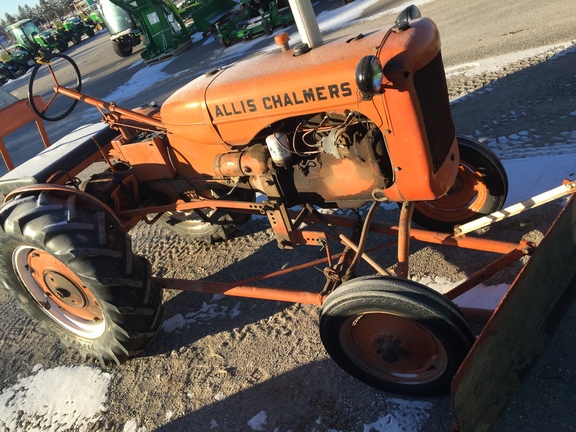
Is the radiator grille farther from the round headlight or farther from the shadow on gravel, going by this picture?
the shadow on gravel

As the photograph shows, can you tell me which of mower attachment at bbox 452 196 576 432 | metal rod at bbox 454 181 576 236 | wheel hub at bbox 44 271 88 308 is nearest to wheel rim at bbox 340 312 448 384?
mower attachment at bbox 452 196 576 432

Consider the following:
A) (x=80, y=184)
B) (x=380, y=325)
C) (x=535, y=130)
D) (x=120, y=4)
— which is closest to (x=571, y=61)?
(x=535, y=130)

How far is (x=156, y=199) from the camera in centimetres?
343

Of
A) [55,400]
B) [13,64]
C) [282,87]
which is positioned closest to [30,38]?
[13,64]

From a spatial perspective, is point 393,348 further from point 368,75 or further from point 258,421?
point 368,75

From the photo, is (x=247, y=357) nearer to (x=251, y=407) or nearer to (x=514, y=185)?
(x=251, y=407)

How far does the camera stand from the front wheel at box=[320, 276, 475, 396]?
2.03 m

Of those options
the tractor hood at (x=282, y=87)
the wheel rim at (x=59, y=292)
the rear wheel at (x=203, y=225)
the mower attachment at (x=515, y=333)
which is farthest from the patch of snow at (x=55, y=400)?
the mower attachment at (x=515, y=333)

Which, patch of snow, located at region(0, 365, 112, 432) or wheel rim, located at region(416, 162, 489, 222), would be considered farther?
wheel rim, located at region(416, 162, 489, 222)

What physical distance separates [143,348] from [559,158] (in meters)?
3.34

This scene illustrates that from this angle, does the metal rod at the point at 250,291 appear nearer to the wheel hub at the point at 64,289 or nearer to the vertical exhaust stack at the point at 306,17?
the wheel hub at the point at 64,289

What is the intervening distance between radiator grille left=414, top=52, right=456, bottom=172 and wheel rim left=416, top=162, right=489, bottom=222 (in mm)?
578

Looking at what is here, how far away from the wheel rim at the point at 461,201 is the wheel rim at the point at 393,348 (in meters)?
1.13

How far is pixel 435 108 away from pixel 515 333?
115 cm
